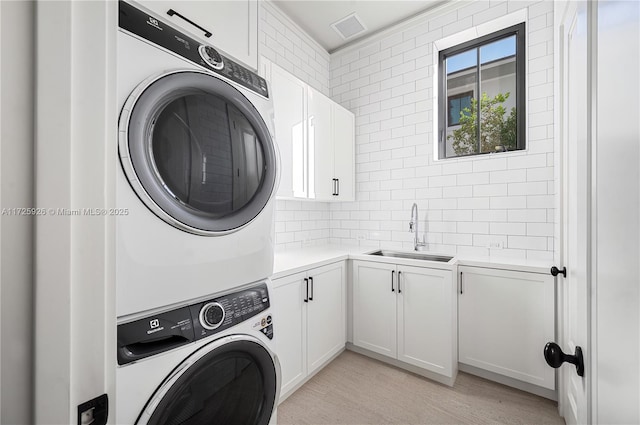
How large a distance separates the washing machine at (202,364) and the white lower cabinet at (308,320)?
20.2 inches

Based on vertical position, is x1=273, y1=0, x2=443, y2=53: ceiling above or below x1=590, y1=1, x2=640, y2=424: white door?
above

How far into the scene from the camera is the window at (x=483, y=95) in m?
2.34

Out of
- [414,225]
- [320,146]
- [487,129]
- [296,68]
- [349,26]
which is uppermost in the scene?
[349,26]

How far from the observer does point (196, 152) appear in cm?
88

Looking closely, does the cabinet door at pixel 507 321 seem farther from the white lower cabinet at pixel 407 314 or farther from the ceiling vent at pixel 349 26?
the ceiling vent at pixel 349 26

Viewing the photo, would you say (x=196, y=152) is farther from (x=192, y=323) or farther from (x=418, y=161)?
(x=418, y=161)

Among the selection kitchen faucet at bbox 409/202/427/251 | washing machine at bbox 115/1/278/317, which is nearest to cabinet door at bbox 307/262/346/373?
kitchen faucet at bbox 409/202/427/251

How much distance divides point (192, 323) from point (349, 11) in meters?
2.83

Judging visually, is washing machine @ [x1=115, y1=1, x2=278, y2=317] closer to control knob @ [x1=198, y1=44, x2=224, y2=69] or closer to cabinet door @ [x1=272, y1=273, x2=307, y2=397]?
control knob @ [x1=198, y1=44, x2=224, y2=69]

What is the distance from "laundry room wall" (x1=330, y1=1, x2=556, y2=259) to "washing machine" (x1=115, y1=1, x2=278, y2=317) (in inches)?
74.7

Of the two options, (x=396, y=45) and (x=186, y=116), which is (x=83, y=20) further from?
(x=396, y=45)

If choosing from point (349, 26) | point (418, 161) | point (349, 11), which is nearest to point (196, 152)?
point (418, 161)

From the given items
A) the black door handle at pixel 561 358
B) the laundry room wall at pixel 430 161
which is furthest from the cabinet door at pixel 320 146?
the black door handle at pixel 561 358

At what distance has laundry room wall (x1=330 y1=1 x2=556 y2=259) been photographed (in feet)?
7.01
